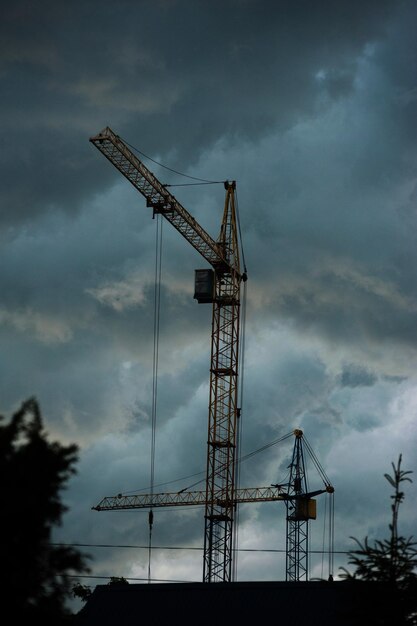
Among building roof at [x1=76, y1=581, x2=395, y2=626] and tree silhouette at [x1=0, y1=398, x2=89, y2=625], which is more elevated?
building roof at [x1=76, y1=581, x2=395, y2=626]

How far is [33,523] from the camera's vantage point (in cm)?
2755

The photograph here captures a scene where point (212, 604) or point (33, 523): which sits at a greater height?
point (212, 604)

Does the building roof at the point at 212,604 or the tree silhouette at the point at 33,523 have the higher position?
the building roof at the point at 212,604

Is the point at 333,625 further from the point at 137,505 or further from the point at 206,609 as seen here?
the point at 137,505

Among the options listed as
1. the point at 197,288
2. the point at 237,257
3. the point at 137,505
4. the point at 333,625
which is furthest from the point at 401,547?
the point at 137,505

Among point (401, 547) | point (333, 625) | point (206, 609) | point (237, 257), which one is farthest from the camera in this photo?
point (237, 257)

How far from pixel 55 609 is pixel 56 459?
11.6 ft

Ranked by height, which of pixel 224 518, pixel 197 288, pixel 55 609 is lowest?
pixel 55 609

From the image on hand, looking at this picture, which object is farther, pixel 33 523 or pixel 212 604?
pixel 212 604

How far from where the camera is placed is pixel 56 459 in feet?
92.4

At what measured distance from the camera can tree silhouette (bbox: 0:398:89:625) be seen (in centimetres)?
2688

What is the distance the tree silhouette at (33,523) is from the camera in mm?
26875

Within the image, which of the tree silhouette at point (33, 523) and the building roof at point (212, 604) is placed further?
the building roof at point (212, 604)

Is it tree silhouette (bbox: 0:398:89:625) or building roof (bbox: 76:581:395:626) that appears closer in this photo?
tree silhouette (bbox: 0:398:89:625)
